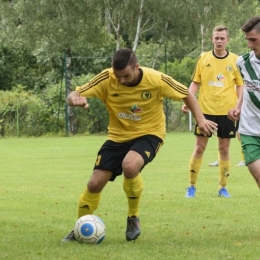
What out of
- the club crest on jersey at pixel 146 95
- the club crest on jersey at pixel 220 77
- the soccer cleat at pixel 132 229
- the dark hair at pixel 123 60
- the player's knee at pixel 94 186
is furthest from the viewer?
the club crest on jersey at pixel 220 77

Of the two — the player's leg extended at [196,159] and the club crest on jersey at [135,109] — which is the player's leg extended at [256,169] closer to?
the club crest on jersey at [135,109]

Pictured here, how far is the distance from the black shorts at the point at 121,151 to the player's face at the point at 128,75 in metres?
0.59

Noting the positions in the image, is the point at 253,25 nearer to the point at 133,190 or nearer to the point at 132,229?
the point at 133,190

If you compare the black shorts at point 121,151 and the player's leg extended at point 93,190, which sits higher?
the black shorts at point 121,151

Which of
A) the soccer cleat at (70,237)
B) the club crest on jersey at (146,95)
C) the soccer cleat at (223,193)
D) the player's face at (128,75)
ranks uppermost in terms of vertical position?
the player's face at (128,75)

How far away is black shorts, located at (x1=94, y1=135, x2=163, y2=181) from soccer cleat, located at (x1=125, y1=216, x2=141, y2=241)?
1.53ft

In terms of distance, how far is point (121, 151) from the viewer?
733 centimetres

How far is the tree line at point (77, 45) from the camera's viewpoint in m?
32.8

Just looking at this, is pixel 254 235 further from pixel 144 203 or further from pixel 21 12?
pixel 21 12

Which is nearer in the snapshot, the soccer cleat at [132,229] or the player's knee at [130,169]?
the player's knee at [130,169]

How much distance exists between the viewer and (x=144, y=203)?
988 centimetres

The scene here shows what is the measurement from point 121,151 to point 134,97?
1.81ft

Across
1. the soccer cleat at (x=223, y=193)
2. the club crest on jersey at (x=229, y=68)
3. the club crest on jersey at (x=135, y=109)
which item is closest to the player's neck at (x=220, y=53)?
the club crest on jersey at (x=229, y=68)

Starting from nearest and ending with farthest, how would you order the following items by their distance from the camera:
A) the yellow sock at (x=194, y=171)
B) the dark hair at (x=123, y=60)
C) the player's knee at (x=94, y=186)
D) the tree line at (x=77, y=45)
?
1. the dark hair at (x=123, y=60)
2. the player's knee at (x=94, y=186)
3. the yellow sock at (x=194, y=171)
4. the tree line at (x=77, y=45)
